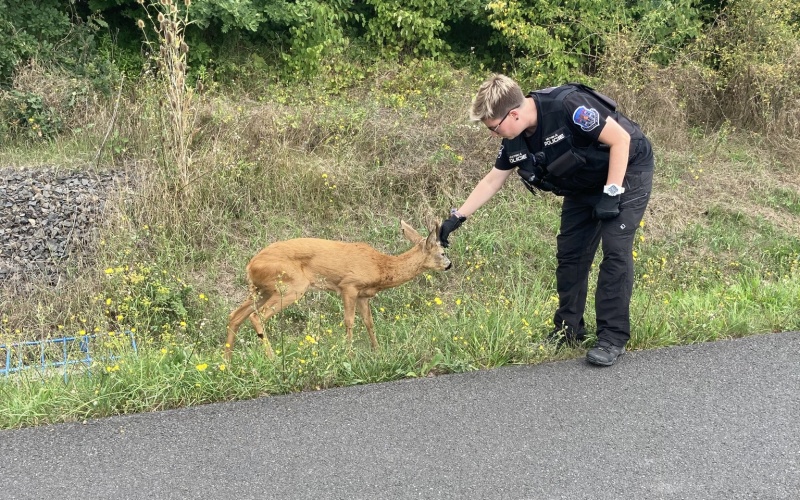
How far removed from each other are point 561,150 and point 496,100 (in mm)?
565

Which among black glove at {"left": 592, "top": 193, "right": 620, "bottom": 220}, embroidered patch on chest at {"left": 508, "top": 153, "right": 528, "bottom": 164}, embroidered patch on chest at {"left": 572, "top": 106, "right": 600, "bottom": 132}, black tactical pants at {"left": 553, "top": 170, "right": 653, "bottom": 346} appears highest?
embroidered patch on chest at {"left": 572, "top": 106, "right": 600, "bottom": 132}

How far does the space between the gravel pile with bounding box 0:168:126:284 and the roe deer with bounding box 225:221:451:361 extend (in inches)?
82.3

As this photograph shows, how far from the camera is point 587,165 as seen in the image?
4492mm

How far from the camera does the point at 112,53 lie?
32.9ft

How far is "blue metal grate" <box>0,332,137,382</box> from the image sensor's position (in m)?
4.64

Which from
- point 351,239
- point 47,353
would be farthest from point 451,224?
point 47,353

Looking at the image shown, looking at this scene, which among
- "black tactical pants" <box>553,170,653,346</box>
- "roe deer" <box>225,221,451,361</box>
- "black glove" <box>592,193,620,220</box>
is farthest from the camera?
"roe deer" <box>225,221,451,361</box>

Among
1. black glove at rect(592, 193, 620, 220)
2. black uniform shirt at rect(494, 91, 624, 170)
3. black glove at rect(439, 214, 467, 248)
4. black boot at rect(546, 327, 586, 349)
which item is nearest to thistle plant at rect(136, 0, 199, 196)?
black glove at rect(439, 214, 467, 248)

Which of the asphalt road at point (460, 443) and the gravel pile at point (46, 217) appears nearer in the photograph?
the asphalt road at point (460, 443)

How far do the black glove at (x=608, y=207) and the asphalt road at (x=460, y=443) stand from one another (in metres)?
0.99

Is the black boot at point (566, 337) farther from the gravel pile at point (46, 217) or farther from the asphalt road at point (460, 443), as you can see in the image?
the gravel pile at point (46, 217)

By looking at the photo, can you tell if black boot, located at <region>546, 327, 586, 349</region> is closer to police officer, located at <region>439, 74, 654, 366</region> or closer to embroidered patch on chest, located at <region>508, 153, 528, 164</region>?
police officer, located at <region>439, 74, 654, 366</region>

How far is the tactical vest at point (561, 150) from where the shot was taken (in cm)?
443

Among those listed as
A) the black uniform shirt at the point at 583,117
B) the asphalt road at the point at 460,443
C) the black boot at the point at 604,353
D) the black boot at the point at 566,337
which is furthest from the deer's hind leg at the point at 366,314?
the black uniform shirt at the point at 583,117
